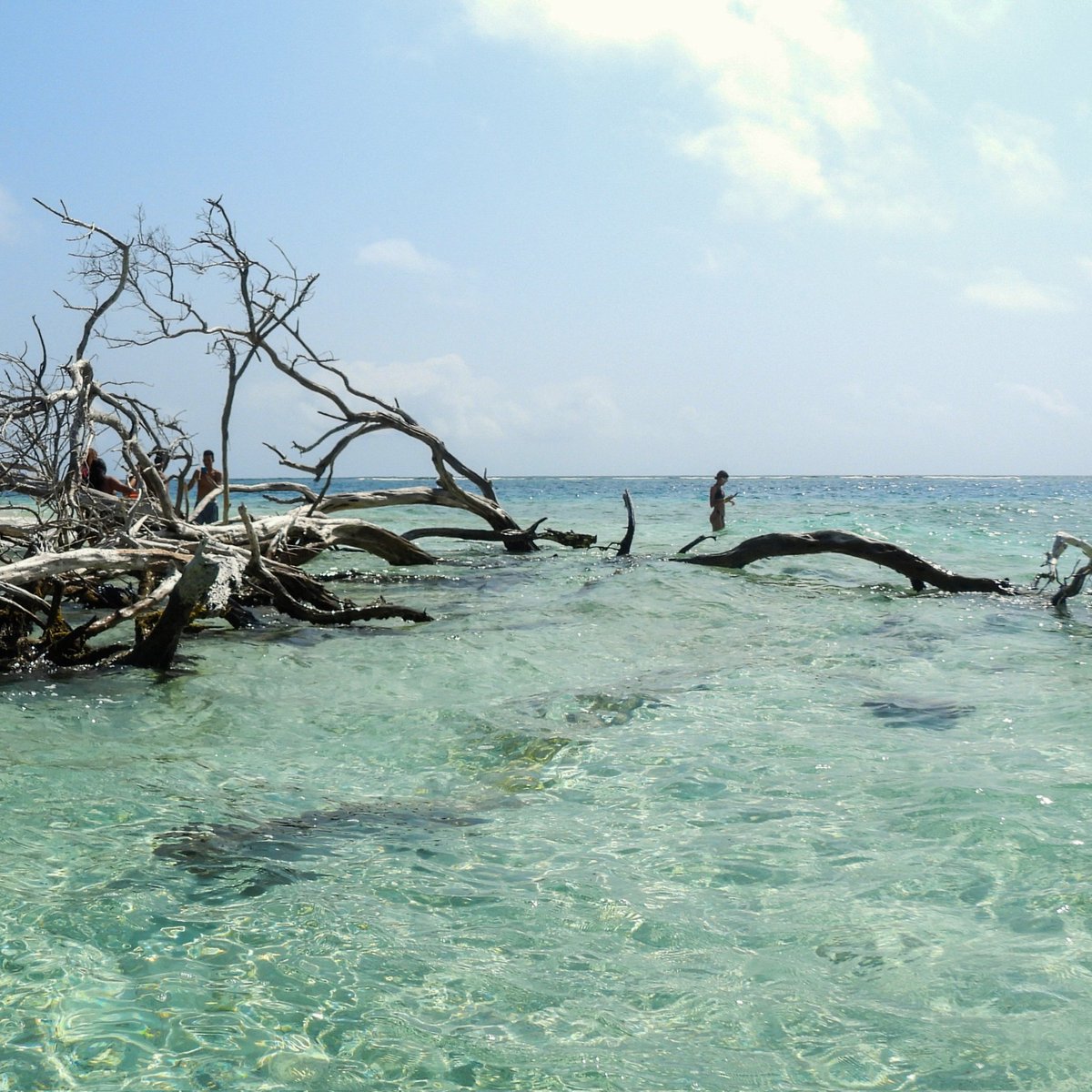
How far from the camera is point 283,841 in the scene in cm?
458

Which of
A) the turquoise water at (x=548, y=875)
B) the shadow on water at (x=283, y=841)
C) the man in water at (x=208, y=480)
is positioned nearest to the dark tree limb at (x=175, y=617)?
the turquoise water at (x=548, y=875)

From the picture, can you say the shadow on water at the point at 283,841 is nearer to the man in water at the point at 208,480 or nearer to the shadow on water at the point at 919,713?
the shadow on water at the point at 919,713

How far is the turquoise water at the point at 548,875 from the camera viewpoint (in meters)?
3.02

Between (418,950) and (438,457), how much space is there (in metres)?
11.9

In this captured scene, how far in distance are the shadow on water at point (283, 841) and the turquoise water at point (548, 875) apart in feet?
0.08

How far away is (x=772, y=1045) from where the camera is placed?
9.99 feet

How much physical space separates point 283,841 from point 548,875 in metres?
1.21

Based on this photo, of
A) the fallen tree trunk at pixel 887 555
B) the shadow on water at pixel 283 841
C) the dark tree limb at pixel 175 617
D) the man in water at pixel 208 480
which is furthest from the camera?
the man in water at pixel 208 480

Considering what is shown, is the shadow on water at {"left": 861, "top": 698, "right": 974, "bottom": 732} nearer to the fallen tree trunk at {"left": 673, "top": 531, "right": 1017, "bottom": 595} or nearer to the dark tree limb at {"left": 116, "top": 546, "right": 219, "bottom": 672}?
the dark tree limb at {"left": 116, "top": 546, "right": 219, "bottom": 672}

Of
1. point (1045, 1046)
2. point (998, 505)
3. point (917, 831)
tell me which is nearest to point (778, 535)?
point (917, 831)

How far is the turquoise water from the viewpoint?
3018 mm

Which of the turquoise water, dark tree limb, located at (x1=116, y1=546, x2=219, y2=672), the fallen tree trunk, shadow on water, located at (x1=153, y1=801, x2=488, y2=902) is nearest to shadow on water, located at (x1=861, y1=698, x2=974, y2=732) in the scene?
the turquoise water

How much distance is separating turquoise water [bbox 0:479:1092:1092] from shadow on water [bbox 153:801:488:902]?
24 mm

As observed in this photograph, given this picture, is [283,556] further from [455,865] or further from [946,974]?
[946,974]
